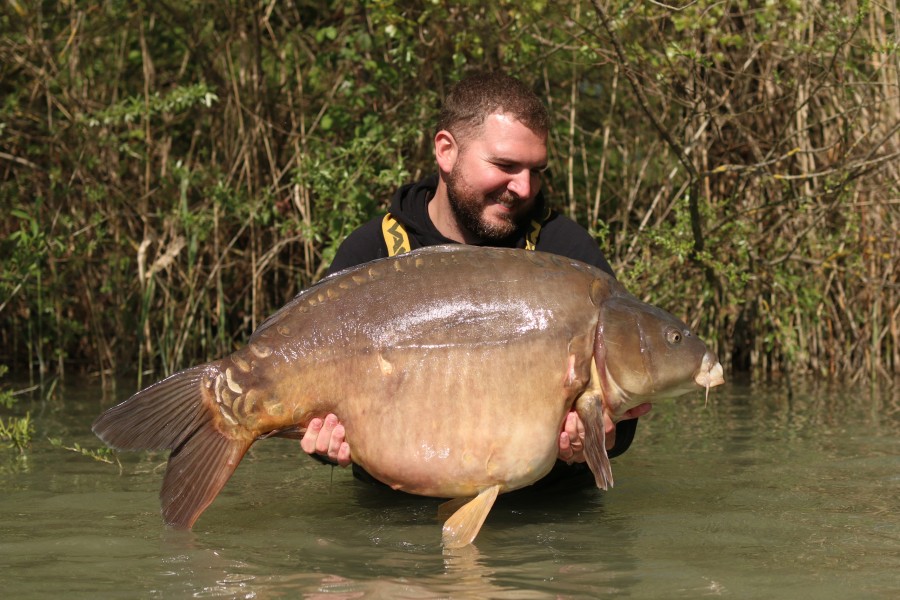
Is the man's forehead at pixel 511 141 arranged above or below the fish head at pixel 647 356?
above

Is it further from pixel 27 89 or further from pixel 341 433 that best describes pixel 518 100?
pixel 27 89

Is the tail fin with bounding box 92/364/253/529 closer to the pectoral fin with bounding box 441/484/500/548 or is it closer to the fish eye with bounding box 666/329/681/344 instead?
the pectoral fin with bounding box 441/484/500/548

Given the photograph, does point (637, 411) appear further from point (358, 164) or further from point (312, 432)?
point (358, 164)

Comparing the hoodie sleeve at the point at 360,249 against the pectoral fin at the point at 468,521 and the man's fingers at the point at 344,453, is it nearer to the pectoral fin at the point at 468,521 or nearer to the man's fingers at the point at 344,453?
the man's fingers at the point at 344,453

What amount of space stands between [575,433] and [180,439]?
946mm

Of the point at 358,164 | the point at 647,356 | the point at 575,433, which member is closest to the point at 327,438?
the point at 575,433

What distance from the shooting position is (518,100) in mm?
3412

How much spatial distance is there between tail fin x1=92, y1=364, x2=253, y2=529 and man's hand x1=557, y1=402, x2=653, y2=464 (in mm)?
778

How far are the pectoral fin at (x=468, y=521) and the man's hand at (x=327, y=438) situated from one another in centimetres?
32

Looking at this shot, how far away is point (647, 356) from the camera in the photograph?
276cm

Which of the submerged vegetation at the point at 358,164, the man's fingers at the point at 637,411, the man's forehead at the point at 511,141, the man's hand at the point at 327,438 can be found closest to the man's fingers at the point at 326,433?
the man's hand at the point at 327,438

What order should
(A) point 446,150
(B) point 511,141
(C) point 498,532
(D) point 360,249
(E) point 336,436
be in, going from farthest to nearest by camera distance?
(D) point 360,249, (A) point 446,150, (B) point 511,141, (C) point 498,532, (E) point 336,436

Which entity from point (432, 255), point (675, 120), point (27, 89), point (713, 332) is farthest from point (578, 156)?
point (432, 255)

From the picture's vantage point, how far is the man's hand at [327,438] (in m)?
2.83
